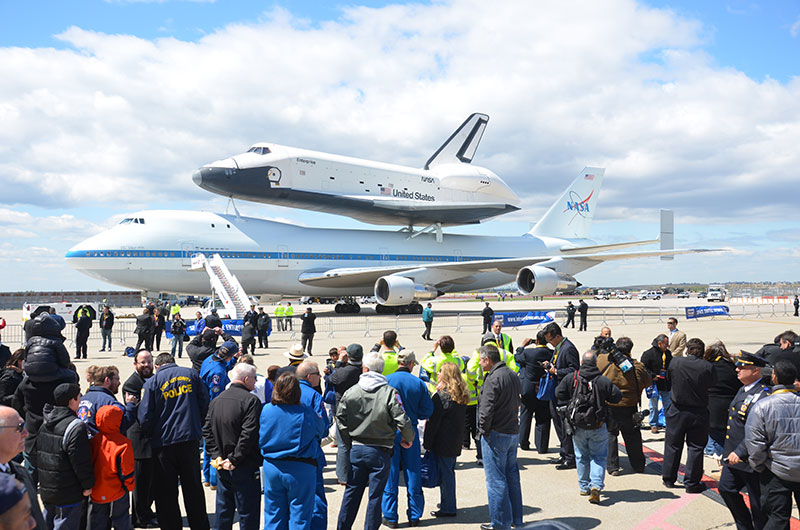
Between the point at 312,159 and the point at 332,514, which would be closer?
the point at 332,514

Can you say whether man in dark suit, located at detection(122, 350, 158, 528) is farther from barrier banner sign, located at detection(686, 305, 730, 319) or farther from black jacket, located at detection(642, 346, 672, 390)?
barrier banner sign, located at detection(686, 305, 730, 319)

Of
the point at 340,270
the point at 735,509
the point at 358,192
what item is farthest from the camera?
the point at 358,192

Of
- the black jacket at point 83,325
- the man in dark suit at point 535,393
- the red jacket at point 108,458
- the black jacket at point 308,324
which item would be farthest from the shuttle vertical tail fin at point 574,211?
the red jacket at point 108,458

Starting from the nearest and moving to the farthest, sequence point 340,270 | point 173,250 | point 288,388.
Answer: point 288,388
point 173,250
point 340,270

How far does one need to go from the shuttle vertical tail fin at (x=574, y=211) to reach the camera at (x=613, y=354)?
31481 mm

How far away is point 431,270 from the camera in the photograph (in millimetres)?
27797

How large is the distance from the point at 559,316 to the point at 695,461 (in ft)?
82.9

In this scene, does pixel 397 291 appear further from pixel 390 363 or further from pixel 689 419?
pixel 689 419

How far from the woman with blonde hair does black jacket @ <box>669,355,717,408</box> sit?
2331 mm

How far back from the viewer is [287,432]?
4172mm

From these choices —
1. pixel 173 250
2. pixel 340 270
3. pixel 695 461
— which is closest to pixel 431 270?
pixel 340 270

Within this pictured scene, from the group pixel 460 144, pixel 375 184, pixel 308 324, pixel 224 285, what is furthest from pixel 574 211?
pixel 308 324

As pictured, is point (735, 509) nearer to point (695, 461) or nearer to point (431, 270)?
point (695, 461)

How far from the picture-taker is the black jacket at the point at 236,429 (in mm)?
4270
